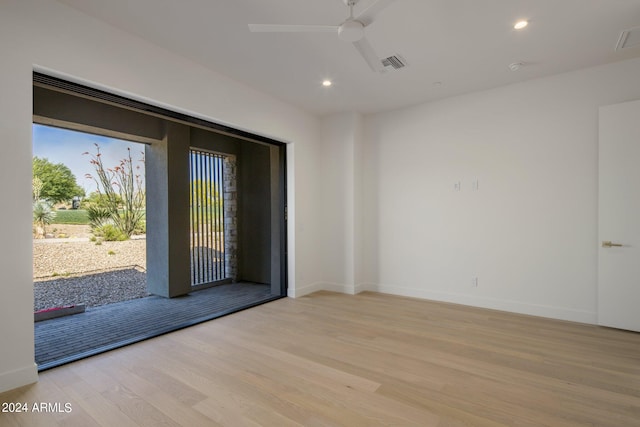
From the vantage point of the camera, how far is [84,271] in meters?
5.27

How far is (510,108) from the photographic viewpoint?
4.06m

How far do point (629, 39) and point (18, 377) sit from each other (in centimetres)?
588

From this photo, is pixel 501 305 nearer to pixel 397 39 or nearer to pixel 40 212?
pixel 397 39

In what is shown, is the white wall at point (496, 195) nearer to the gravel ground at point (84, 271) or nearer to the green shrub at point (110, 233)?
the gravel ground at point (84, 271)

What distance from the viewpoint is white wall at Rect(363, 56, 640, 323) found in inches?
143

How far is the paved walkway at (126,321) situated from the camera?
9.64 feet

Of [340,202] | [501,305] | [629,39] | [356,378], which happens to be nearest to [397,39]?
[629,39]

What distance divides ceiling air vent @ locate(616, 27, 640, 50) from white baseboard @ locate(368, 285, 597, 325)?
2.83m

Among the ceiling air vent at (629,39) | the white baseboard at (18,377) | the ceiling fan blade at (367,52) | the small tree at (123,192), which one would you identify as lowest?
the white baseboard at (18,377)

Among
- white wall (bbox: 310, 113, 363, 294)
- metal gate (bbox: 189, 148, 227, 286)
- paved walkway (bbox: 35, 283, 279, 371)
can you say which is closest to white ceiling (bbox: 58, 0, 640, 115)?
white wall (bbox: 310, 113, 363, 294)

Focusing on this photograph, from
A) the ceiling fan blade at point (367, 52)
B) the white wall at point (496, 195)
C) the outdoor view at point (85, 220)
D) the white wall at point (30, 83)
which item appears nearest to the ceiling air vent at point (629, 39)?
the white wall at point (496, 195)

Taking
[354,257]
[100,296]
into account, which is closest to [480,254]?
[354,257]

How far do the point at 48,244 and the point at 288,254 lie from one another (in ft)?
12.1

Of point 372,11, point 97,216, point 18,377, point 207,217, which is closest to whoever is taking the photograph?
point 372,11
